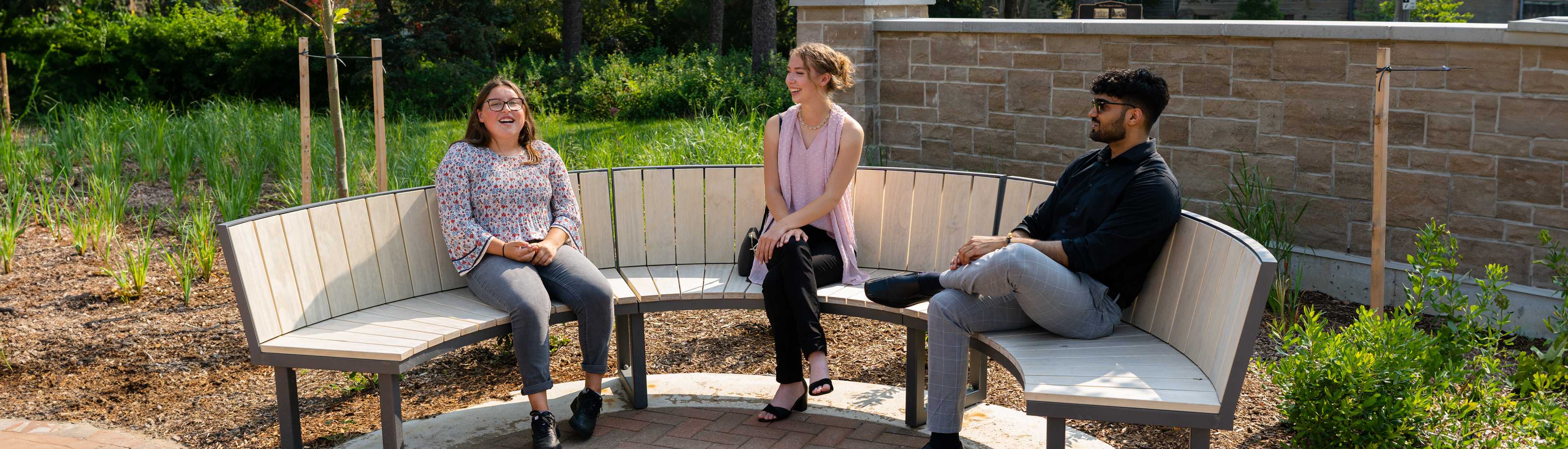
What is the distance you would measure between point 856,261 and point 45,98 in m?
13.4

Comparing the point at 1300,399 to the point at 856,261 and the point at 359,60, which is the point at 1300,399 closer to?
the point at 856,261

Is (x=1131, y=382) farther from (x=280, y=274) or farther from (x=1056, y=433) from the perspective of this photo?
(x=280, y=274)

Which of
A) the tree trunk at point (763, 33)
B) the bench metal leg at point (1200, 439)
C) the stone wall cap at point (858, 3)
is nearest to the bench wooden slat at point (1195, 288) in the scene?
the bench metal leg at point (1200, 439)

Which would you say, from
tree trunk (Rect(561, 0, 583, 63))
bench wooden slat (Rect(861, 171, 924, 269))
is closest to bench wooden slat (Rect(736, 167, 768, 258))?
bench wooden slat (Rect(861, 171, 924, 269))

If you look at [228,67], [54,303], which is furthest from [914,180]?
[228,67]

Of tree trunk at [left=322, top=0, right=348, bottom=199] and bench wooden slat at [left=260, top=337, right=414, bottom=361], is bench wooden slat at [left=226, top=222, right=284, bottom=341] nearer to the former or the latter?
bench wooden slat at [left=260, top=337, right=414, bottom=361]

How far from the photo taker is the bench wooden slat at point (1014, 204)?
158 inches

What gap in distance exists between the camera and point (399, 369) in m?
3.27

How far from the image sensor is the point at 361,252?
12.3ft

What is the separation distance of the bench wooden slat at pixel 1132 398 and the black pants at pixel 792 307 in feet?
3.21

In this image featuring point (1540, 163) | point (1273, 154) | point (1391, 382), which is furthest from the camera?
point (1273, 154)

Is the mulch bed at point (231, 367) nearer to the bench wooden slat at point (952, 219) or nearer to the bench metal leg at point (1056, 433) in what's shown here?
the bench wooden slat at point (952, 219)

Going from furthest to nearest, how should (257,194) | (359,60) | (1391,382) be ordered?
(359,60)
(257,194)
(1391,382)

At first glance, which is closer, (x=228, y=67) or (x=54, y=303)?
(x=54, y=303)
